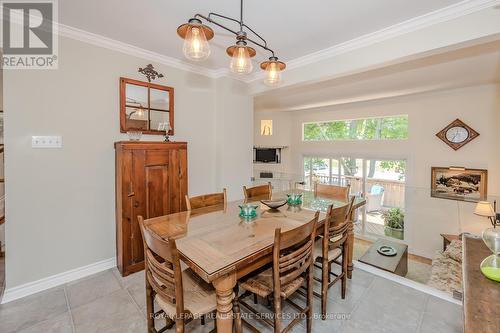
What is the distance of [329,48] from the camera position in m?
2.59

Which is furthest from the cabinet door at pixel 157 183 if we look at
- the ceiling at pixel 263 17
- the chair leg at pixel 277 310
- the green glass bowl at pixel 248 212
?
the chair leg at pixel 277 310

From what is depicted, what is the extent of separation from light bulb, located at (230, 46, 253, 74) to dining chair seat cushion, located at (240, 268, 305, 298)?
58.0 inches

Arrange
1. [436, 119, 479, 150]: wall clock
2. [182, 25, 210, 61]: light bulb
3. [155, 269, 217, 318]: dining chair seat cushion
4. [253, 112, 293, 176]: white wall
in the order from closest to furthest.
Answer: [155, 269, 217, 318]: dining chair seat cushion → [182, 25, 210, 61]: light bulb → [436, 119, 479, 150]: wall clock → [253, 112, 293, 176]: white wall

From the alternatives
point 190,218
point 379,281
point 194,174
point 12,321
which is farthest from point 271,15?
point 12,321

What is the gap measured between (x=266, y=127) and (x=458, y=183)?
14.1ft

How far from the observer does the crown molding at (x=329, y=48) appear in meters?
1.84

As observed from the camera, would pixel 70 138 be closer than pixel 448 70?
Yes

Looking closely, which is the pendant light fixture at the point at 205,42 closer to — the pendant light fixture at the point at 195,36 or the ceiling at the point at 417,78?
the pendant light fixture at the point at 195,36

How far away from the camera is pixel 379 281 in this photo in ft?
7.54

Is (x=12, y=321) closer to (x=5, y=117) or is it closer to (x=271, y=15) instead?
(x=5, y=117)

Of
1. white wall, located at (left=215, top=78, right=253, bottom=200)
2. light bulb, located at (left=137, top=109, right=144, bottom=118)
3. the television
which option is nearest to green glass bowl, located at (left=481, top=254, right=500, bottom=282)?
white wall, located at (left=215, top=78, right=253, bottom=200)

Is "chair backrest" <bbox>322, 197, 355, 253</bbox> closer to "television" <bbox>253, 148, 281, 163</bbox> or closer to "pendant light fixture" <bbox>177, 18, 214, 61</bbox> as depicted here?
"pendant light fixture" <bbox>177, 18, 214, 61</bbox>

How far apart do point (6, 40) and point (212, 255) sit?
2.58 metres

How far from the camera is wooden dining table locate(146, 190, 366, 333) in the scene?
1.22 metres
